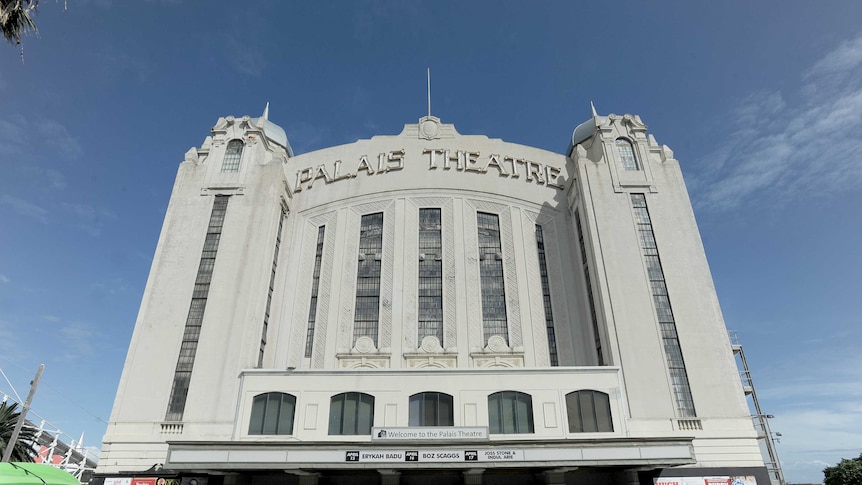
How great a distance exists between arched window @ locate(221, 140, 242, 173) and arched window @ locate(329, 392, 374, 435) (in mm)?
20380

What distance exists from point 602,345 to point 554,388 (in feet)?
19.2

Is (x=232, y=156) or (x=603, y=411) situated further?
(x=232, y=156)

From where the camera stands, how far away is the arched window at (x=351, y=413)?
28.2 metres

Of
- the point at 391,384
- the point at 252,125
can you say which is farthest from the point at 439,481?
the point at 252,125

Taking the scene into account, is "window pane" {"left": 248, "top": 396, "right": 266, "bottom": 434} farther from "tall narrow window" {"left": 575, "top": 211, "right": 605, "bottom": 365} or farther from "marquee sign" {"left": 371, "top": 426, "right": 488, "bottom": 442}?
"tall narrow window" {"left": 575, "top": 211, "right": 605, "bottom": 365}

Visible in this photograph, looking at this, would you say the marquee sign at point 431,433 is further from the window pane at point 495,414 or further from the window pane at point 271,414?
the window pane at point 271,414

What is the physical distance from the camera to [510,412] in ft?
93.3

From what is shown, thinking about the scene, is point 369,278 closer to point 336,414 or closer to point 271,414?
point 336,414

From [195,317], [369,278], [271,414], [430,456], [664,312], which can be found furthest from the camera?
[369,278]

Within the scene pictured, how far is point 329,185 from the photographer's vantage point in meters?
42.7

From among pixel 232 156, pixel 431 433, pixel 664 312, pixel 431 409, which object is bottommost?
pixel 431 433

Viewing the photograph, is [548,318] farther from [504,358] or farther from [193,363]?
[193,363]

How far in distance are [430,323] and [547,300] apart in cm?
867

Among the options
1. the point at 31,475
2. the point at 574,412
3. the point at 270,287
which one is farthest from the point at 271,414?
the point at 31,475
